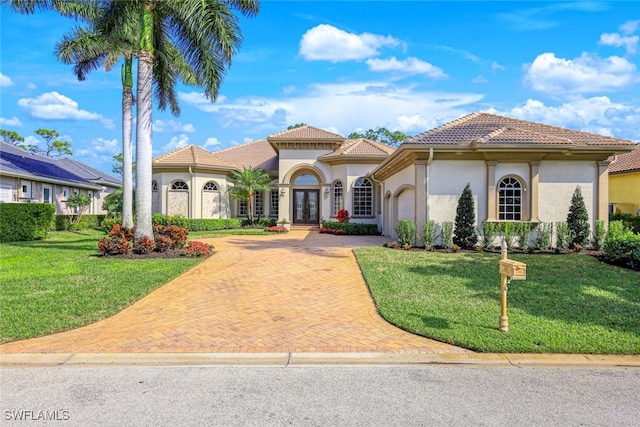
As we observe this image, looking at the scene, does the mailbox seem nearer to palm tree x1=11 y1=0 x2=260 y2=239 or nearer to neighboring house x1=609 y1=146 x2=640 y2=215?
palm tree x1=11 y1=0 x2=260 y2=239

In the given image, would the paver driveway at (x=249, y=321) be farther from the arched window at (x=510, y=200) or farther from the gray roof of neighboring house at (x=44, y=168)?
the gray roof of neighboring house at (x=44, y=168)

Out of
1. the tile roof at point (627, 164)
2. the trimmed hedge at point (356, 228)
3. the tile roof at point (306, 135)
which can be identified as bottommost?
the trimmed hedge at point (356, 228)

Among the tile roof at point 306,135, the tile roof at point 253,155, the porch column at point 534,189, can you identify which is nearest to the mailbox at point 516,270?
the porch column at point 534,189

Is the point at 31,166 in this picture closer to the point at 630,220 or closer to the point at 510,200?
the point at 510,200

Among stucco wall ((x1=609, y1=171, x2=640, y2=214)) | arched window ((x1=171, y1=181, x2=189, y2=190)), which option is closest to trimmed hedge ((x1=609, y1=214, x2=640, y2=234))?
stucco wall ((x1=609, y1=171, x2=640, y2=214))

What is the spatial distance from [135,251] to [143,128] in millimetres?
3981

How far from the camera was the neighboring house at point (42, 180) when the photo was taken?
19.2 meters

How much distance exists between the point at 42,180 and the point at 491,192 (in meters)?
23.7

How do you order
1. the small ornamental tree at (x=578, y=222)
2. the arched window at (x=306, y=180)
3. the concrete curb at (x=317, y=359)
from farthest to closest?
the arched window at (x=306, y=180) → the small ornamental tree at (x=578, y=222) → the concrete curb at (x=317, y=359)

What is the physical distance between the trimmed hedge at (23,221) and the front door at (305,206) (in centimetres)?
1351

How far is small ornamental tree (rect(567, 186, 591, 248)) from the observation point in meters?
13.0

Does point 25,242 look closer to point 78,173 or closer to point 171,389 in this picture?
point 78,173

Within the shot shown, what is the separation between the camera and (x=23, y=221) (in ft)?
54.1

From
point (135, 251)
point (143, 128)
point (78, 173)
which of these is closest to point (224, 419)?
point (135, 251)
